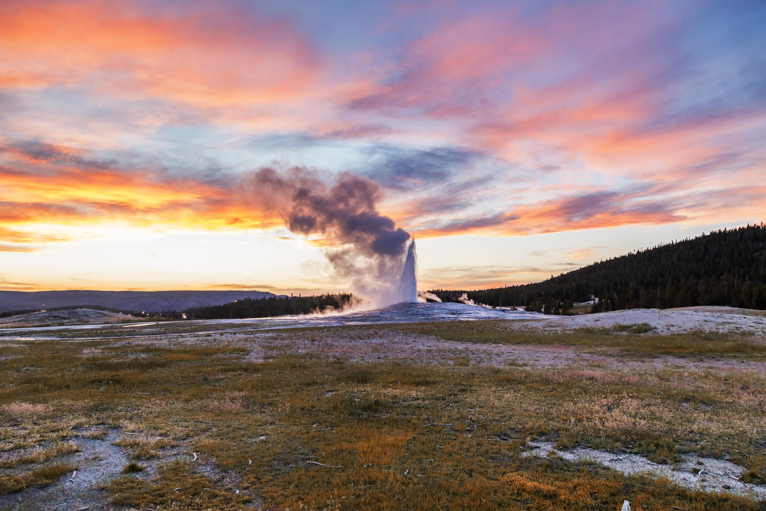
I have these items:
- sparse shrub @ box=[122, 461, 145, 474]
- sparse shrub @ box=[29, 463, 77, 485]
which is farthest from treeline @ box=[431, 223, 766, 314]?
sparse shrub @ box=[29, 463, 77, 485]

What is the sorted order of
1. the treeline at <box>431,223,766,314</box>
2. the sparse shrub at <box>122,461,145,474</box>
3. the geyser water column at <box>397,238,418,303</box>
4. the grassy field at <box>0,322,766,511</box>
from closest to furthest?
the grassy field at <box>0,322,766,511</box>, the sparse shrub at <box>122,461,145,474</box>, the treeline at <box>431,223,766,314</box>, the geyser water column at <box>397,238,418,303</box>

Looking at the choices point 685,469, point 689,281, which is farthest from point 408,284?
point 685,469

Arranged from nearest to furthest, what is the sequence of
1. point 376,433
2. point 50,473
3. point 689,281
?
point 50,473
point 376,433
point 689,281

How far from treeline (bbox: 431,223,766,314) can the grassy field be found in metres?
108

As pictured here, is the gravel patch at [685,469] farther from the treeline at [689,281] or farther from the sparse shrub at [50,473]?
the treeline at [689,281]

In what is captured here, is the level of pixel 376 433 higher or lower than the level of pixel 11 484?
lower

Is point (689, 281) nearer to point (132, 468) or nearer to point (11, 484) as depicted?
point (132, 468)

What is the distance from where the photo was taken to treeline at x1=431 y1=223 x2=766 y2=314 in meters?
111

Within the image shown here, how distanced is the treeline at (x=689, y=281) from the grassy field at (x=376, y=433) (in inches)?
4241

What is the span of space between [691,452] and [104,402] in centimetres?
2470

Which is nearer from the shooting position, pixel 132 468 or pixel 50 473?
pixel 50 473

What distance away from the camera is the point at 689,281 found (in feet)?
424

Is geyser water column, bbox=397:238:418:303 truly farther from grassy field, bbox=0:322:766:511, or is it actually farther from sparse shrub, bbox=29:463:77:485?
sparse shrub, bbox=29:463:77:485

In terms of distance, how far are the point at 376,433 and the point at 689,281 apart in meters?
155
